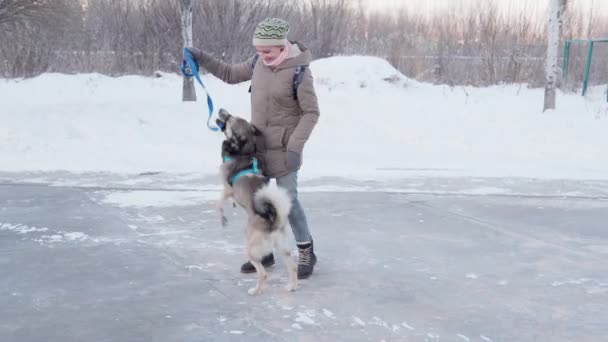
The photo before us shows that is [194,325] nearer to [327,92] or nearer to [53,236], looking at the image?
[53,236]

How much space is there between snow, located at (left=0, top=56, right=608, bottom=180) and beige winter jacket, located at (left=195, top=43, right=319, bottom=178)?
4.11 metres

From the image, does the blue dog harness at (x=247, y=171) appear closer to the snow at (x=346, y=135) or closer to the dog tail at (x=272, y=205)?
the dog tail at (x=272, y=205)

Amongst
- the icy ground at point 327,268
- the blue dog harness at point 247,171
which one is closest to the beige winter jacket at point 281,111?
the blue dog harness at point 247,171

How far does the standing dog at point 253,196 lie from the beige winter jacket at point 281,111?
0.14 m

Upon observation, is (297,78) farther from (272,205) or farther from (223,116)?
(272,205)

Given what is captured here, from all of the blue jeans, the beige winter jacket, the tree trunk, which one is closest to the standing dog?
the beige winter jacket

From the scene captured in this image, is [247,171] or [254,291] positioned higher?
[247,171]

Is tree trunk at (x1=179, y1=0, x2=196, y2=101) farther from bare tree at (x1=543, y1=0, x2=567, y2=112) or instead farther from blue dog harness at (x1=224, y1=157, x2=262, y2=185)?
blue dog harness at (x1=224, y1=157, x2=262, y2=185)

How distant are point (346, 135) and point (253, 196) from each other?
745 centimetres

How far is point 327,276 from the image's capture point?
200 inches

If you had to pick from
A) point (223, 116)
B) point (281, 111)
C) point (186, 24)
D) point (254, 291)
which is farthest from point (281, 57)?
point (186, 24)

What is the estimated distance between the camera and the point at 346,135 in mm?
11938

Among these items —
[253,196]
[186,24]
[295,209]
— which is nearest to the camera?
[253,196]

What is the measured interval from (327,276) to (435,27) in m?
20.0
